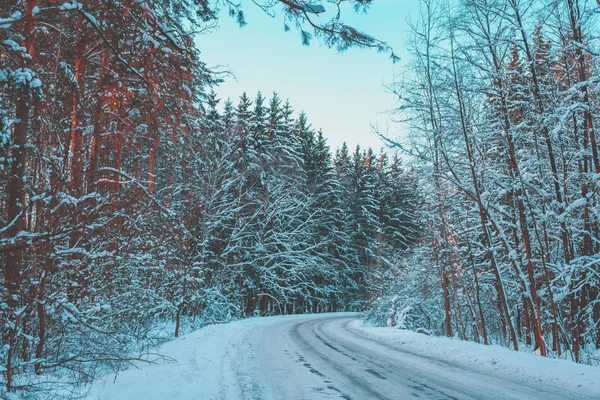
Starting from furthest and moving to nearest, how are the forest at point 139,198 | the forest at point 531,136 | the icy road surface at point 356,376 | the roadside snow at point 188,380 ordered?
1. the forest at point 531,136
2. the icy road surface at point 356,376
3. the roadside snow at point 188,380
4. the forest at point 139,198

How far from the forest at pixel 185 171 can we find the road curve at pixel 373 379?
2.59 meters

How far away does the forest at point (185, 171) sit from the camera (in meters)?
4.53

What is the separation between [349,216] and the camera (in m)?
38.7

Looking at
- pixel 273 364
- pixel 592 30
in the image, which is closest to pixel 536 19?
pixel 592 30

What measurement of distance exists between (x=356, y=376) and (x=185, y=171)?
14.7m

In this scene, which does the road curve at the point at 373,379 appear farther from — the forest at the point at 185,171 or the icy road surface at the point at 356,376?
the forest at the point at 185,171

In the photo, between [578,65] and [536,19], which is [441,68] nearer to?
[536,19]

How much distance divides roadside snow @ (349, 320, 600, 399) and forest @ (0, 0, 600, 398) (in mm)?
2150

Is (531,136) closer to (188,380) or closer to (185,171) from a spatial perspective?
(188,380)

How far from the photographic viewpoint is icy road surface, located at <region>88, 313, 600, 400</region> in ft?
16.7

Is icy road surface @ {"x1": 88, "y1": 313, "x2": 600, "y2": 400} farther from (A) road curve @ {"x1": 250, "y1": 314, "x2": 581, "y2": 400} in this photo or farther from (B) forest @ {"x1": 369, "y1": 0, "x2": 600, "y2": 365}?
(B) forest @ {"x1": 369, "y1": 0, "x2": 600, "y2": 365}

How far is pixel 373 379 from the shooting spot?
6176 millimetres

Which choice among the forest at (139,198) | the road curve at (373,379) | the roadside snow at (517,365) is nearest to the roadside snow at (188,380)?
the road curve at (373,379)

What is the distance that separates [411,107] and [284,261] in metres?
17.3
